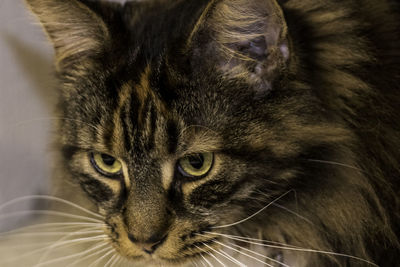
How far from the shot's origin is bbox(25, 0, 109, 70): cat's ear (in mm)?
1262

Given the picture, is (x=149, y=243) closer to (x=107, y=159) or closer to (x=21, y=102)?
(x=107, y=159)

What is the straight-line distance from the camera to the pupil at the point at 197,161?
1.21 metres

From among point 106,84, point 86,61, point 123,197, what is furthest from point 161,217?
point 86,61

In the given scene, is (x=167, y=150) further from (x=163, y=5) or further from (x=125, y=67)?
(x=163, y=5)

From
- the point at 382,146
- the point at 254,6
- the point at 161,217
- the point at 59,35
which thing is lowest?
the point at 161,217

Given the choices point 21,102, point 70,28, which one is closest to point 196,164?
point 70,28

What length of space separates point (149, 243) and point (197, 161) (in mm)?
221

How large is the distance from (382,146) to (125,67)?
2.18ft

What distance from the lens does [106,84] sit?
4.10 feet

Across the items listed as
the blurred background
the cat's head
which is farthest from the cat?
the blurred background

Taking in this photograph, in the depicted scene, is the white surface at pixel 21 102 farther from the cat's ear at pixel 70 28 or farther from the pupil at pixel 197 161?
the pupil at pixel 197 161

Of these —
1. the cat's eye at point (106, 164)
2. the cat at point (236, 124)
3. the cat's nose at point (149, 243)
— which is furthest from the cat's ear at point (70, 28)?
the cat's nose at point (149, 243)

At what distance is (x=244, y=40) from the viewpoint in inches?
45.9

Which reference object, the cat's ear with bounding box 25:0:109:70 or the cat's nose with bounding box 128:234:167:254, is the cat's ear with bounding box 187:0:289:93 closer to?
the cat's ear with bounding box 25:0:109:70
